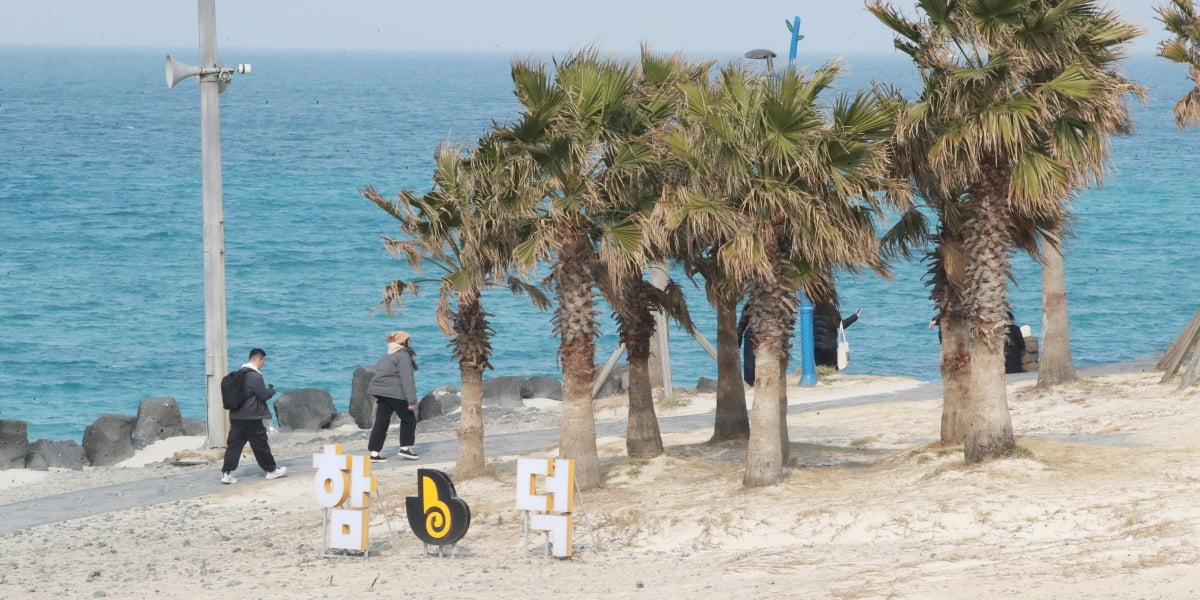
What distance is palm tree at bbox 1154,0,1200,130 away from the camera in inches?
852

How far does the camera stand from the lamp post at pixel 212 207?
20672mm

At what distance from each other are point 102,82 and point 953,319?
162 meters

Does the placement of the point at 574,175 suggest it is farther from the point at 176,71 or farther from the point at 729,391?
the point at 176,71

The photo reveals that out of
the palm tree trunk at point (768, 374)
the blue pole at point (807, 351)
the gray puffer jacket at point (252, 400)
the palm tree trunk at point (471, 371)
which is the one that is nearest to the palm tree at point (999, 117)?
the palm tree trunk at point (768, 374)

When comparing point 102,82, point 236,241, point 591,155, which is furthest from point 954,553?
point 102,82

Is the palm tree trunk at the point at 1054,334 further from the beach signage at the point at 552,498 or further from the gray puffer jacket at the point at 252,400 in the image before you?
the gray puffer jacket at the point at 252,400

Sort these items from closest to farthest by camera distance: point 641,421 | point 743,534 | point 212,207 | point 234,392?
point 743,534
point 641,421
point 234,392
point 212,207

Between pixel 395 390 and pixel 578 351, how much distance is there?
3364 millimetres

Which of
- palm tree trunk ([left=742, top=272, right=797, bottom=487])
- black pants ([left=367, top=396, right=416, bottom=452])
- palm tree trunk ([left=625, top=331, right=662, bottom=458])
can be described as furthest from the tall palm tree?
black pants ([left=367, top=396, right=416, bottom=452])

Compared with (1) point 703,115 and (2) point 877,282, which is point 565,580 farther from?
(2) point 877,282

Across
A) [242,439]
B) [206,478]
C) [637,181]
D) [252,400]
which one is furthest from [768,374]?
[206,478]

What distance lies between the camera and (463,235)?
16.2 metres

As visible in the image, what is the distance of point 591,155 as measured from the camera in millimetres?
15820

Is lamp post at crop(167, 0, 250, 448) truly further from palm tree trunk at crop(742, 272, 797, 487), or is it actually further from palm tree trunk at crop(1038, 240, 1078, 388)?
palm tree trunk at crop(1038, 240, 1078, 388)
